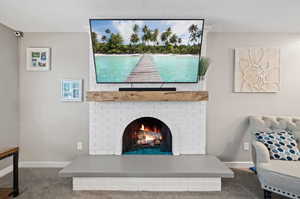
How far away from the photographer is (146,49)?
115 inches

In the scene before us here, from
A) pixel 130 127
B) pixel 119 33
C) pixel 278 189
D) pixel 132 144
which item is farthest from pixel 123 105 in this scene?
pixel 278 189

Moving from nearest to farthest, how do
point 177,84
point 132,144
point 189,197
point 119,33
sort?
point 189,197 → point 119,33 → point 177,84 → point 132,144

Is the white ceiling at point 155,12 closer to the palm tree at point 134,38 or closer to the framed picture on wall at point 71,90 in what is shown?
the palm tree at point 134,38

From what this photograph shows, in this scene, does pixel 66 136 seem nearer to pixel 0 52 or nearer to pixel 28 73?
pixel 28 73

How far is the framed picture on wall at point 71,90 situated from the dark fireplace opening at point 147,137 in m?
0.97

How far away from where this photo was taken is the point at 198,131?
10.2 feet

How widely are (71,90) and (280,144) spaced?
3.08 meters

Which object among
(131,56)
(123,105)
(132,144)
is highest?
(131,56)

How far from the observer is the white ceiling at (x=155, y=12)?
2.35m

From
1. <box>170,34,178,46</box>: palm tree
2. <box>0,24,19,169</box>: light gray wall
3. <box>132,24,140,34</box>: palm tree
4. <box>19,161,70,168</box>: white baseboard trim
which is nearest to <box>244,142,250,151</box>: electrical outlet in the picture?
<box>170,34,178,46</box>: palm tree

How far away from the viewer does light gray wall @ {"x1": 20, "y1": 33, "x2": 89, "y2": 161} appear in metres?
3.32

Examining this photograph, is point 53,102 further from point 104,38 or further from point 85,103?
point 104,38

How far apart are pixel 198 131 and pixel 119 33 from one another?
184 cm

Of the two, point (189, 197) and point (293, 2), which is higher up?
point (293, 2)
